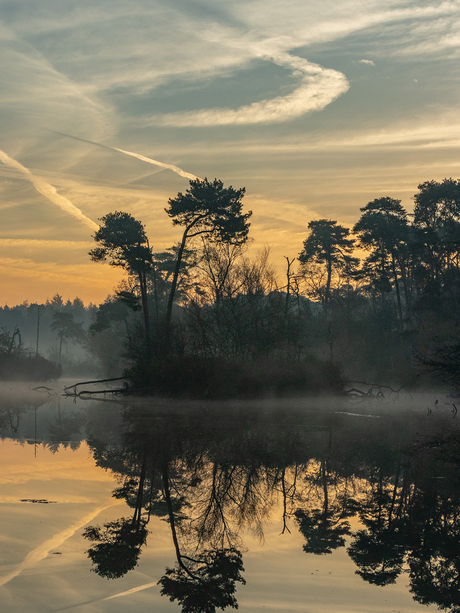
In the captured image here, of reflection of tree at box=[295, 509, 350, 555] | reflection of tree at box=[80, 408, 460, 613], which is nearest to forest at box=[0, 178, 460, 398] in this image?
reflection of tree at box=[80, 408, 460, 613]

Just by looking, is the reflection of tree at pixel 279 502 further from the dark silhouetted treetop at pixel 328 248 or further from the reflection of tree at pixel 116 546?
the dark silhouetted treetop at pixel 328 248

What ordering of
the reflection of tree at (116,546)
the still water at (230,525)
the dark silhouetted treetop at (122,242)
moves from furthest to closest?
1. the dark silhouetted treetop at (122,242)
2. the reflection of tree at (116,546)
3. the still water at (230,525)

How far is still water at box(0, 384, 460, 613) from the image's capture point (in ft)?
18.3

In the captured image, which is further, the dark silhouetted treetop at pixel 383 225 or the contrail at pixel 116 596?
the dark silhouetted treetop at pixel 383 225

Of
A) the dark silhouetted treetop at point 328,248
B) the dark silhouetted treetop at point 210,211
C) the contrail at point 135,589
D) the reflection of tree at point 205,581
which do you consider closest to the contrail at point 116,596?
the contrail at point 135,589

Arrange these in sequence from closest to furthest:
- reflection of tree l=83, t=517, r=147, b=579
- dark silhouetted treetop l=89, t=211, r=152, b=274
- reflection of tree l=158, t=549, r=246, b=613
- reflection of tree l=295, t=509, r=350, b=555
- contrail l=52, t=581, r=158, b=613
A: 1. contrail l=52, t=581, r=158, b=613
2. reflection of tree l=158, t=549, r=246, b=613
3. reflection of tree l=83, t=517, r=147, b=579
4. reflection of tree l=295, t=509, r=350, b=555
5. dark silhouetted treetop l=89, t=211, r=152, b=274

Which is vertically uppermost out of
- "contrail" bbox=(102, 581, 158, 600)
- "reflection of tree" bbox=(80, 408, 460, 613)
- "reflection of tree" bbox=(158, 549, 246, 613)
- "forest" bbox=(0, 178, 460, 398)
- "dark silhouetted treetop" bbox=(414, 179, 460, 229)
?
"dark silhouetted treetop" bbox=(414, 179, 460, 229)

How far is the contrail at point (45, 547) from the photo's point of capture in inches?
233

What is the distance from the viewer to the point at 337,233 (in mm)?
63500

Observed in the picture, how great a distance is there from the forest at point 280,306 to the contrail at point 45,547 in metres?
16.6

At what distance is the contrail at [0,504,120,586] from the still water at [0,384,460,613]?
3cm

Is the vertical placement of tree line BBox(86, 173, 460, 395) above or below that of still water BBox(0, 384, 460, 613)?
above

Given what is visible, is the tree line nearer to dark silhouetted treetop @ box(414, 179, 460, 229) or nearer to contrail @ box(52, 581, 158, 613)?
dark silhouetted treetop @ box(414, 179, 460, 229)

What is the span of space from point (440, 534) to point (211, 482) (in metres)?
4.56
